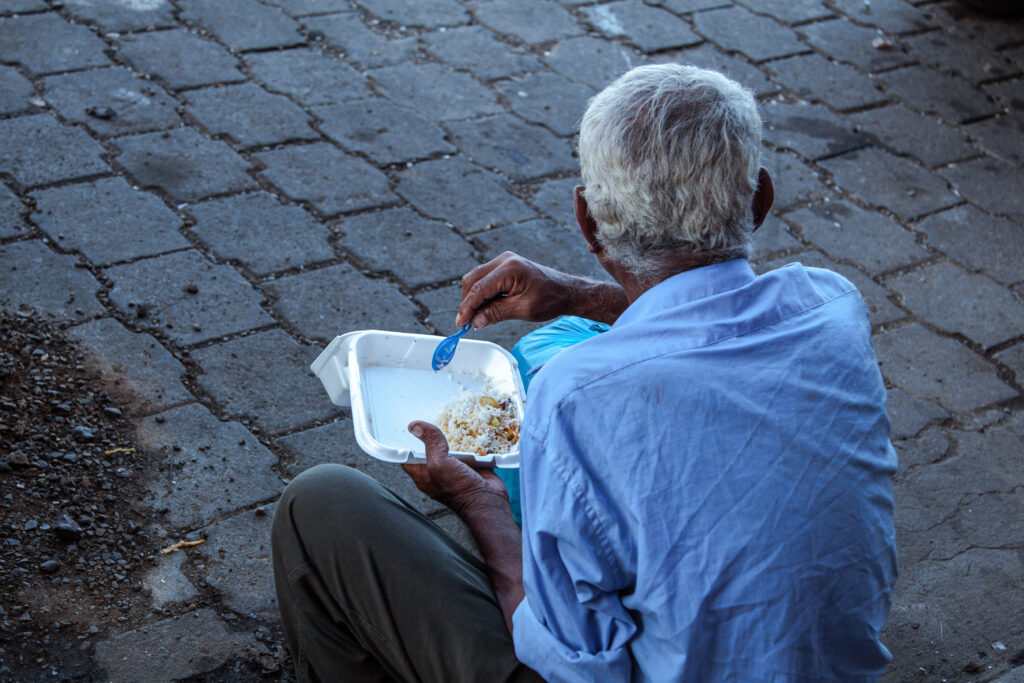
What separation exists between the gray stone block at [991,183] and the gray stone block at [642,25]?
1.39 meters

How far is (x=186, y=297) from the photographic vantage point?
307 centimetres

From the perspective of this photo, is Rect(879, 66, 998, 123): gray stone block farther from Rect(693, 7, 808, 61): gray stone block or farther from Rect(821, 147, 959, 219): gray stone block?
Rect(821, 147, 959, 219): gray stone block

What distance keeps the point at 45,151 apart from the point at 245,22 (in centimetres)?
132

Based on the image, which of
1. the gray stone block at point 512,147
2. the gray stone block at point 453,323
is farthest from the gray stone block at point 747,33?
the gray stone block at point 453,323

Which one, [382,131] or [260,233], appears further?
[382,131]

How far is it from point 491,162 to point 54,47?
5.95 ft

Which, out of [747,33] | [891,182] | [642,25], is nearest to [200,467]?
[891,182]

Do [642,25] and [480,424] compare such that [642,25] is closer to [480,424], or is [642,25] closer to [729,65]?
[729,65]

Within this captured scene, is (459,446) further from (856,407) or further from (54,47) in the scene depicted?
(54,47)

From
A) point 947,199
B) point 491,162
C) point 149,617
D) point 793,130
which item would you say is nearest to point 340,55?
point 491,162

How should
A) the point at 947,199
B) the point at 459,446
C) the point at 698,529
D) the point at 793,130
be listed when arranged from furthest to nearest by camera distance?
the point at 793,130, the point at 947,199, the point at 459,446, the point at 698,529

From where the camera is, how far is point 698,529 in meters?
1.30

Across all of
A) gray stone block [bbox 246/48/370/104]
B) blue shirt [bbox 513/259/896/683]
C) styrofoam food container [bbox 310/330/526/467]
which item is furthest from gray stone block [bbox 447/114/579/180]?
blue shirt [bbox 513/259/896/683]

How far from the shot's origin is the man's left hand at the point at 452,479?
1.85 metres
